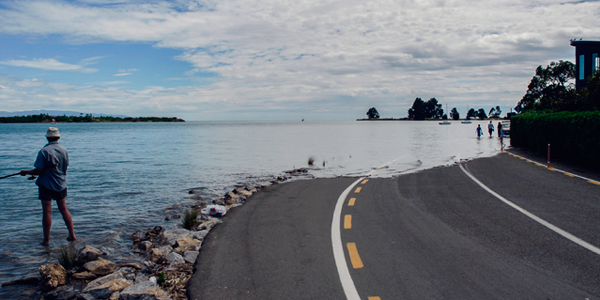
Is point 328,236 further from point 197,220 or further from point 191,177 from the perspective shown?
point 191,177

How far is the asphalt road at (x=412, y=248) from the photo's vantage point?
4555 millimetres

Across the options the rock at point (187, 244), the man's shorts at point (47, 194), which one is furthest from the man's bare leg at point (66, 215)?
the rock at point (187, 244)

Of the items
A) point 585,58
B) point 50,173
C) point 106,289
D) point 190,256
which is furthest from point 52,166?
point 585,58

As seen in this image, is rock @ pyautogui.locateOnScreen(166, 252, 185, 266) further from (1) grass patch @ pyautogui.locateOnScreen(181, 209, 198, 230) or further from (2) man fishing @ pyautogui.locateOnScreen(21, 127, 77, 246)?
(2) man fishing @ pyautogui.locateOnScreen(21, 127, 77, 246)

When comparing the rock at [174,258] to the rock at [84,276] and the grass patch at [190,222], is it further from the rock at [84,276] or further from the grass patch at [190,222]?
the grass patch at [190,222]

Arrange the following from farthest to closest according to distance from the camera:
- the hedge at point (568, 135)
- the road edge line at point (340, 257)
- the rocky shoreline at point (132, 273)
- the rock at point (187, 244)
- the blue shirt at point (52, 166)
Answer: the hedge at point (568, 135) < the blue shirt at point (52, 166) < the rock at point (187, 244) < the rocky shoreline at point (132, 273) < the road edge line at point (340, 257)

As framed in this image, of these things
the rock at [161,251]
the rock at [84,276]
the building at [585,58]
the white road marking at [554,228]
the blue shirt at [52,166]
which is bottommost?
the rock at [84,276]

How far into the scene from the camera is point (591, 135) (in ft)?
51.3

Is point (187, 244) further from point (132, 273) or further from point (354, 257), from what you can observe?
point (354, 257)

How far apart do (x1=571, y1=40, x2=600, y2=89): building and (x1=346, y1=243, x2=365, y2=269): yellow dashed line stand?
40099 millimetres

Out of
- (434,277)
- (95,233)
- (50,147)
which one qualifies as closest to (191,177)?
(95,233)

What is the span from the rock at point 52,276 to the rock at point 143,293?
1.56m

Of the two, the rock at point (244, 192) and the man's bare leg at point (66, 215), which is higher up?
the man's bare leg at point (66, 215)

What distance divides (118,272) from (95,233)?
3.70m
